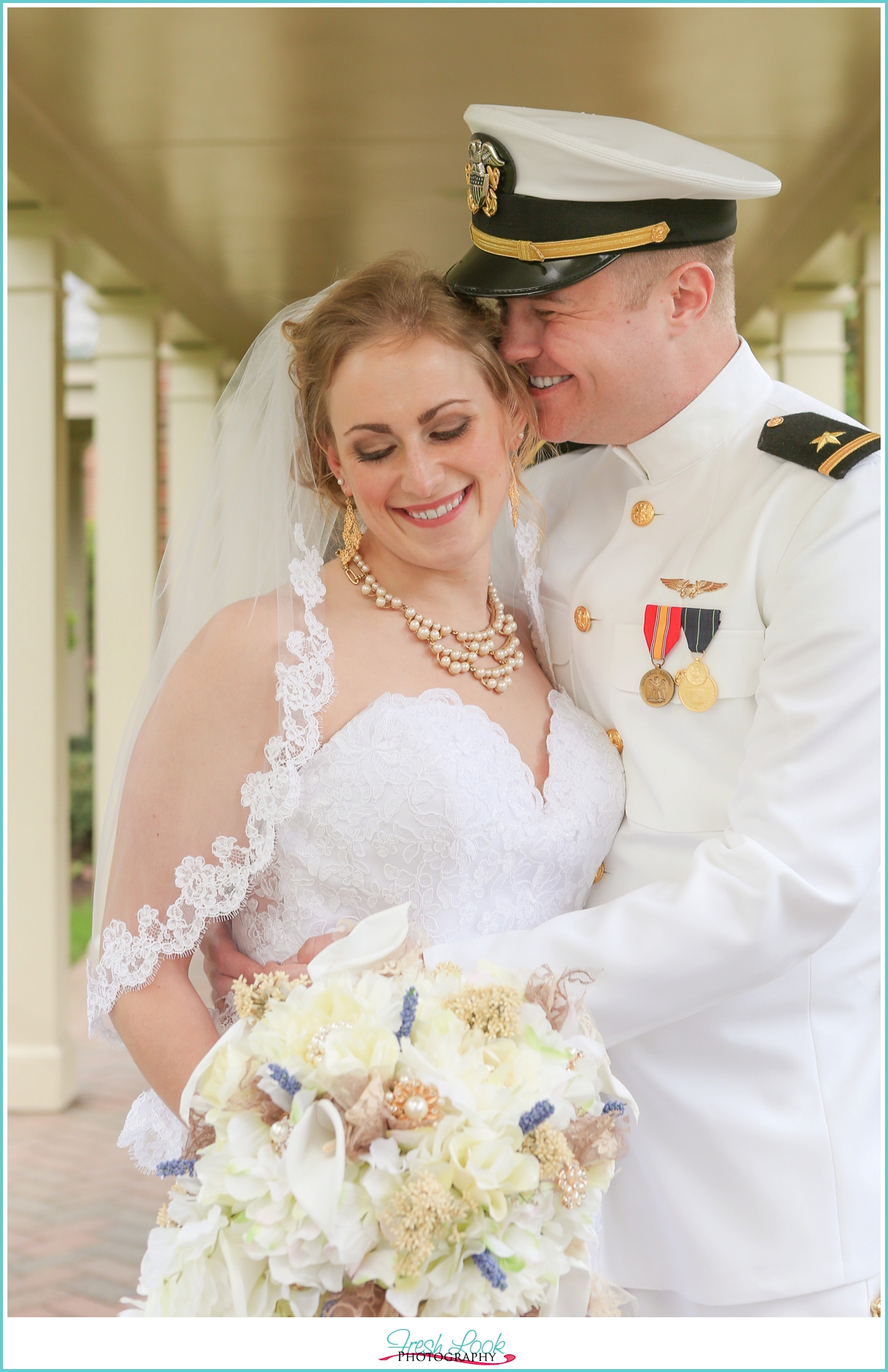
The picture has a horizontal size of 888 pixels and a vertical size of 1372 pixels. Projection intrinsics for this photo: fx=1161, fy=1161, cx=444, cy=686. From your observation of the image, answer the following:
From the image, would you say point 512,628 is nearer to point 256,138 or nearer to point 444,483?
point 444,483

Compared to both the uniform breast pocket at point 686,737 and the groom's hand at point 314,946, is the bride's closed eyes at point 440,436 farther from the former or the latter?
the groom's hand at point 314,946

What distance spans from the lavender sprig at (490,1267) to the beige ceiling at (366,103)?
285 cm

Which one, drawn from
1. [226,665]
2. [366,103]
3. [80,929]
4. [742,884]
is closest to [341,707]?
[226,665]

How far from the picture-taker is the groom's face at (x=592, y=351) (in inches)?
78.2

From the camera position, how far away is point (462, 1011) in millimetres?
1323

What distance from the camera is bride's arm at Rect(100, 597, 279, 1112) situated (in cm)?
187

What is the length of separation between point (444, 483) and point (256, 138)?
3.76m

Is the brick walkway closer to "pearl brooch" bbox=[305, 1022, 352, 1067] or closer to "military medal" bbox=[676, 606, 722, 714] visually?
"military medal" bbox=[676, 606, 722, 714]

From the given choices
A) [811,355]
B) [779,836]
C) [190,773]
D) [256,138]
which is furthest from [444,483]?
[811,355]

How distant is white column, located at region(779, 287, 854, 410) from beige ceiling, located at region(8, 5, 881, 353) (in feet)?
4.43

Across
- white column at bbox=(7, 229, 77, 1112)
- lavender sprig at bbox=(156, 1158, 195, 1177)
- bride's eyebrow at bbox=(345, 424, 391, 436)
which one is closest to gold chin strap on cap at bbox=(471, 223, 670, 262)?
bride's eyebrow at bbox=(345, 424, 391, 436)

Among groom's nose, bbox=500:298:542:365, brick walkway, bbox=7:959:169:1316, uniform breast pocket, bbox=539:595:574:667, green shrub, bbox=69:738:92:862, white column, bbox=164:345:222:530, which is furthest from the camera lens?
green shrub, bbox=69:738:92:862

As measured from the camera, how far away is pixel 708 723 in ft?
6.40

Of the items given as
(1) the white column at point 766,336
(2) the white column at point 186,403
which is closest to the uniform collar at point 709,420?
(1) the white column at point 766,336
